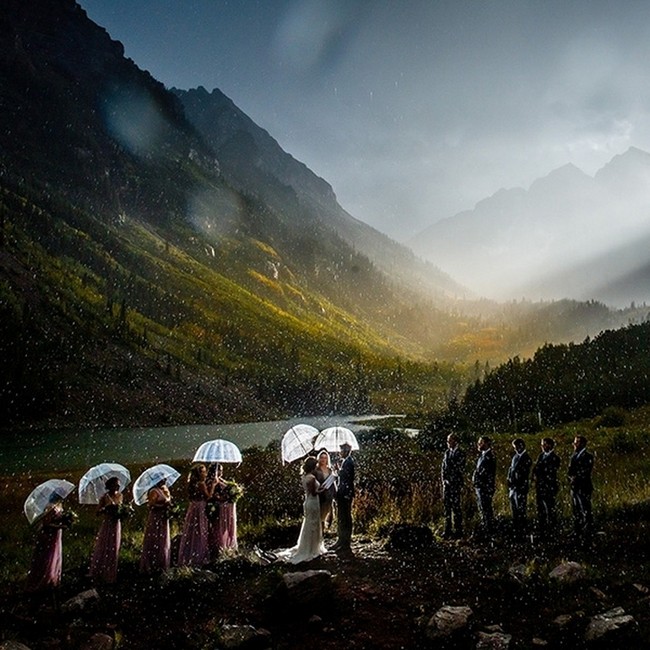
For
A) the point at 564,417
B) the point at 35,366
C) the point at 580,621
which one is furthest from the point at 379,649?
the point at 35,366

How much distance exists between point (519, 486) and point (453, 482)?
1900 mm

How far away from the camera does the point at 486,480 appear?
15.3 metres

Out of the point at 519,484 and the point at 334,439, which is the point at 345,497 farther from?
the point at 519,484

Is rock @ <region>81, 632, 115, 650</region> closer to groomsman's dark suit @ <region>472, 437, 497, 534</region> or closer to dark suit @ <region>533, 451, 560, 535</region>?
groomsman's dark suit @ <region>472, 437, 497, 534</region>

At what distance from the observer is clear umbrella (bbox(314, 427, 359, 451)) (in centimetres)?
1644

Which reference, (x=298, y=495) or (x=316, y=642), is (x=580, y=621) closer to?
(x=316, y=642)

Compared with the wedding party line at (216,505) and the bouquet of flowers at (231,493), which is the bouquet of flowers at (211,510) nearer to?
the wedding party line at (216,505)

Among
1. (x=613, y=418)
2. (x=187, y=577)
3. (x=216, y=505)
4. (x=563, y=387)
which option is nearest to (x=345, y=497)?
(x=216, y=505)

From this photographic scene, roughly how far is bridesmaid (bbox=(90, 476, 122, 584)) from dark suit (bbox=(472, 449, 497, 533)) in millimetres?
10059

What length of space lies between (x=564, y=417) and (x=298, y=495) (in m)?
49.5

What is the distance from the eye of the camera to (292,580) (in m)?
10.5

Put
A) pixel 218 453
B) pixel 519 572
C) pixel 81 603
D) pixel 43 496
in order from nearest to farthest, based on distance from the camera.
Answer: pixel 81 603, pixel 519 572, pixel 43 496, pixel 218 453

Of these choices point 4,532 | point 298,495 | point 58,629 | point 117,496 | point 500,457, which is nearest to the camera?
point 58,629

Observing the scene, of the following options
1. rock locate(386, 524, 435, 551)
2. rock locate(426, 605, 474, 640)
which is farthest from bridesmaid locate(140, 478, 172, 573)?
rock locate(426, 605, 474, 640)
